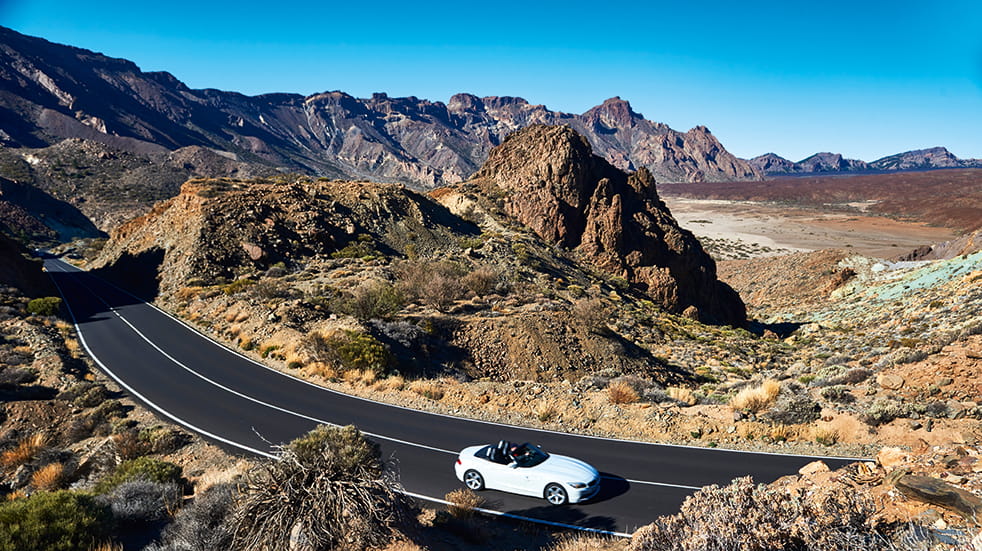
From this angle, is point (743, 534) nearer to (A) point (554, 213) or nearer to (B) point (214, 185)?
(A) point (554, 213)

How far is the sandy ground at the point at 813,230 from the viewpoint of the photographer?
101m

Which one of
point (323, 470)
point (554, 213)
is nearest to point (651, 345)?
point (554, 213)

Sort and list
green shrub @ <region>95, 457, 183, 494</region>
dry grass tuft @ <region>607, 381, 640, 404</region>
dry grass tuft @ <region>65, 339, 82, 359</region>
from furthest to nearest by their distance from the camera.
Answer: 1. dry grass tuft @ <region>65, 339, 82, 359</region>
2. dry grass tuft @ <region>607, 381, 640, 404</region>
3. green shrub @ <region>95, 457, 183, 494</region>

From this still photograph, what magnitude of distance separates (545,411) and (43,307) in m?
31.9

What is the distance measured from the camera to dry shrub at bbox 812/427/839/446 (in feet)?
44.1

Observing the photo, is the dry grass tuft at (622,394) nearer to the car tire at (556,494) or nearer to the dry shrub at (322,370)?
the car tire at (556,494)

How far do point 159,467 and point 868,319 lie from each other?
44997 millimetres

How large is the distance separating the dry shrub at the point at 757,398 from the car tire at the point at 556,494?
341 inches

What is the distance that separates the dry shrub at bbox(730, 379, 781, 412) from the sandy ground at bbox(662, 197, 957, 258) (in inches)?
3572

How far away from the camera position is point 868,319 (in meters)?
36.4

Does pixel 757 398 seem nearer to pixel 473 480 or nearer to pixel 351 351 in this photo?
pixel 473 480

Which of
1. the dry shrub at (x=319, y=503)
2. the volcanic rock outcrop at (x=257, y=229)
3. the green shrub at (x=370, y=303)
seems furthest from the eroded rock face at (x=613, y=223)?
the dry shrub at (x=319, y=503)

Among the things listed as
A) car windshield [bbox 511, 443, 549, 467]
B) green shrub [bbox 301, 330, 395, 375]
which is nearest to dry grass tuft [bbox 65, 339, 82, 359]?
green shrub [bbox 301, 330, 395, 375]

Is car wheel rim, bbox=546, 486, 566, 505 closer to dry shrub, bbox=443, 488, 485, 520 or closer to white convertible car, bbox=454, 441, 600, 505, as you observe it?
white convertible car, bbox=454, 441, 600, 505
